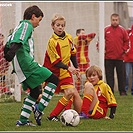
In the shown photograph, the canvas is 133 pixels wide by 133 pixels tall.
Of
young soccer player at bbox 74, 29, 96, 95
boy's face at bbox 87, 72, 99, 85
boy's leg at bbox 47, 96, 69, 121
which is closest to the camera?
boy's leg at bbox 47, 96, 69, 121

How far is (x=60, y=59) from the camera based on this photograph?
289 inches

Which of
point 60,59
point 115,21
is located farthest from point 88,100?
point 115,21

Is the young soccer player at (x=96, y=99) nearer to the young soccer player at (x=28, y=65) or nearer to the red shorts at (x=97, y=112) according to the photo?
the red shorts at (x=97, y=112)

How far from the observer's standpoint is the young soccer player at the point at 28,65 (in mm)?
6305

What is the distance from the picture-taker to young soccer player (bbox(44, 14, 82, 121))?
7.33 meters

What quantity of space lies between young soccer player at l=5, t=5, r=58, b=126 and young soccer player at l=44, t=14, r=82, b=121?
746 mm

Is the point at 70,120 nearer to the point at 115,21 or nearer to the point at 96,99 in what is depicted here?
the point at 96,99

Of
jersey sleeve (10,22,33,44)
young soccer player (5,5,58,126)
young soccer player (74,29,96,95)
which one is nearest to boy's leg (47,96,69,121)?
young soccer player (5,5,58,126)

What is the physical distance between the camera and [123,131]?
6.13 meters

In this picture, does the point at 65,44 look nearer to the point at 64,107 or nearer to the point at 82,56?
the point at 64,107

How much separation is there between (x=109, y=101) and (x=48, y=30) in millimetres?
5854

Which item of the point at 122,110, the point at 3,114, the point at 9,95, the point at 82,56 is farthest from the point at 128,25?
the point at 3,114

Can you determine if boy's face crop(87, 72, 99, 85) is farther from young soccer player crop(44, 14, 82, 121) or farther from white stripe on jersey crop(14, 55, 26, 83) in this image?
white stripe on jersey crop(14, 55, 26, 83)

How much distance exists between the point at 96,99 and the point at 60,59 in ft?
2.44
